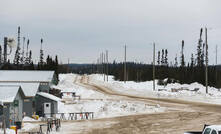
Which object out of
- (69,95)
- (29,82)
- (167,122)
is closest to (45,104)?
(29,82)

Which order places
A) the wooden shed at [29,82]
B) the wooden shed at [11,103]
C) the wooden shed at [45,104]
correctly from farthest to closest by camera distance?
the wooden shed at [45,104] → the wooden shed at [29,82] → the wooden shed at [11,103]

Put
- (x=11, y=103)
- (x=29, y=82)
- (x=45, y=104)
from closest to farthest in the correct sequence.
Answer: (x=11, y=103), (x=45, y=104), (x=29, y=82)

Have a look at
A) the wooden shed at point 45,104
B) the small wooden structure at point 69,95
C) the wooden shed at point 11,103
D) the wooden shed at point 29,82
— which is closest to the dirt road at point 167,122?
the wooden shed at point 11,103

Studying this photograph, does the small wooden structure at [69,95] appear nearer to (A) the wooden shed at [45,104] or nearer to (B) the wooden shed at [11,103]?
(A) the wooden shed at [45,104]

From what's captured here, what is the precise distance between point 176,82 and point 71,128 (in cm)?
7047

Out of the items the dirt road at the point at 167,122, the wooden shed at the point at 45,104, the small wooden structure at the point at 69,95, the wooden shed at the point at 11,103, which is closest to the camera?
the dirt road at the point at 167,122

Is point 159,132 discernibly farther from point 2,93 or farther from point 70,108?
point 70,108

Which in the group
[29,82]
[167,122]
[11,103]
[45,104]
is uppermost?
[29,82]

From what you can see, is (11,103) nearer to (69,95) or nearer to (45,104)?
(45,104)

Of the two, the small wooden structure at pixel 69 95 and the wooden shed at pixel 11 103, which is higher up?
the wooden shed at pixel 11 103

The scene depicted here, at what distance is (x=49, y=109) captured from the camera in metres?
40.4

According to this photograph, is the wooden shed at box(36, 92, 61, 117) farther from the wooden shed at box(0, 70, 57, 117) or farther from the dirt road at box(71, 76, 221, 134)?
the dirt road at box(71, 76, 221, 134)

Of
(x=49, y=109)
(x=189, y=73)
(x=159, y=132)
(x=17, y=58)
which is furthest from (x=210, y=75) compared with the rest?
A: (x=17, y=58)

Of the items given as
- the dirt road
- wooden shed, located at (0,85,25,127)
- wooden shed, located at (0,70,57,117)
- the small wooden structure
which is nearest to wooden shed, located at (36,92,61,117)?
wooden shed, located at (0,70,57,117)
